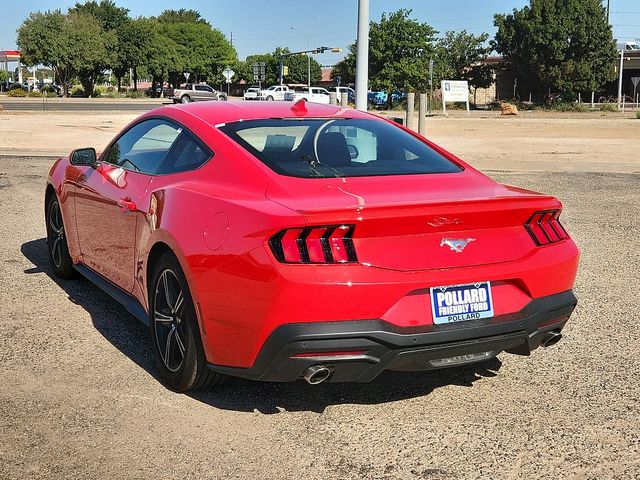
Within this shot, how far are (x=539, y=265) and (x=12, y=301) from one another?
13.2ft

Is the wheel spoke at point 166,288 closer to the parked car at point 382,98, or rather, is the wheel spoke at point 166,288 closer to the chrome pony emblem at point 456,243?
the chrome pony emblem at point 456,243

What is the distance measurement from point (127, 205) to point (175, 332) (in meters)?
0.96

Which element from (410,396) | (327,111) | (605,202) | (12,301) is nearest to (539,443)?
(410,396)

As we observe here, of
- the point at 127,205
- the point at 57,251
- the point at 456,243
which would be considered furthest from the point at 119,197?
the point at 456,243

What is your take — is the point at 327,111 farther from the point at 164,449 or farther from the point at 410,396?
the point at 164,449

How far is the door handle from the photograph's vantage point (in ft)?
15.5

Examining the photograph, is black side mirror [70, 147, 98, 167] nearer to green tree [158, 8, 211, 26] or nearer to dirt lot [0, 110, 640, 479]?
dirt lot [0, 110, 640, 479]

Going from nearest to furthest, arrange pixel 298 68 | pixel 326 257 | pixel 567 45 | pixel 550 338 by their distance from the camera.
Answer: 1. pixel 326 257
2. pixel 550 338
3. pixel 567 45
4. pixel 298 68

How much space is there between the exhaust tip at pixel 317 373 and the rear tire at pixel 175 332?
0.66 metres

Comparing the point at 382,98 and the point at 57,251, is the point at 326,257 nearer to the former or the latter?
the point at 57,251

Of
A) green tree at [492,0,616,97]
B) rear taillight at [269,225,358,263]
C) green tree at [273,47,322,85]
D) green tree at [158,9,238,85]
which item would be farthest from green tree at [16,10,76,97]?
rear taillight at [269,225,358,263]

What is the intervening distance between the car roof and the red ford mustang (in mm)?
31

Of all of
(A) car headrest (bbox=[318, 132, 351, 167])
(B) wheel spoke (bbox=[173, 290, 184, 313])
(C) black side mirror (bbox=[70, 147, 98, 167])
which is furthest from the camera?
(C) black side mirror (bbox=[70, 147, 98, 167])

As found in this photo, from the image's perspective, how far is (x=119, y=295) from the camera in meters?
5.18
